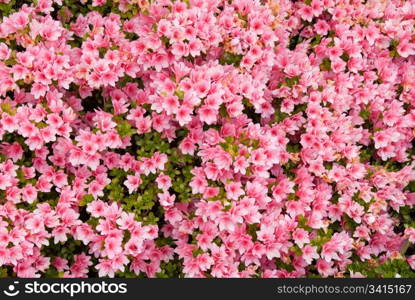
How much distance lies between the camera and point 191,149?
4012 mm

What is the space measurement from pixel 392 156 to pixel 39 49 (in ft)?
8.08

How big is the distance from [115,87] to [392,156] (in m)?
1.96

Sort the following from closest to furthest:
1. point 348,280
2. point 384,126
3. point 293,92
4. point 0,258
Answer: point 0,258 → point 348,280 → point 293,92 → point 384,126

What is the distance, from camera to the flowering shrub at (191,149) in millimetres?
3859

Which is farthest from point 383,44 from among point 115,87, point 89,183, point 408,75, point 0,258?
point 0,258

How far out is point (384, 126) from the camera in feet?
14.9

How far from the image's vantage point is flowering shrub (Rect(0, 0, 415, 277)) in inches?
152

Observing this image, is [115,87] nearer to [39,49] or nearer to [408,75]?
[39,49]

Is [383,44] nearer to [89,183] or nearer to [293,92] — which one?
[293,92]

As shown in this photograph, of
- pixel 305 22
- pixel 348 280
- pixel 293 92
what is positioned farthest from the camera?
pixel 305 22

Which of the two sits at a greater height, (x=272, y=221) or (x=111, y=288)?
A: (x=272, y=221)

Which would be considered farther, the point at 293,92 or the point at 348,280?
the point at 293,92

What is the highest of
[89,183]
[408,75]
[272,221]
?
[408,75]

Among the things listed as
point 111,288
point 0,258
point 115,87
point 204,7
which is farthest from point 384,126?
point 0,258
